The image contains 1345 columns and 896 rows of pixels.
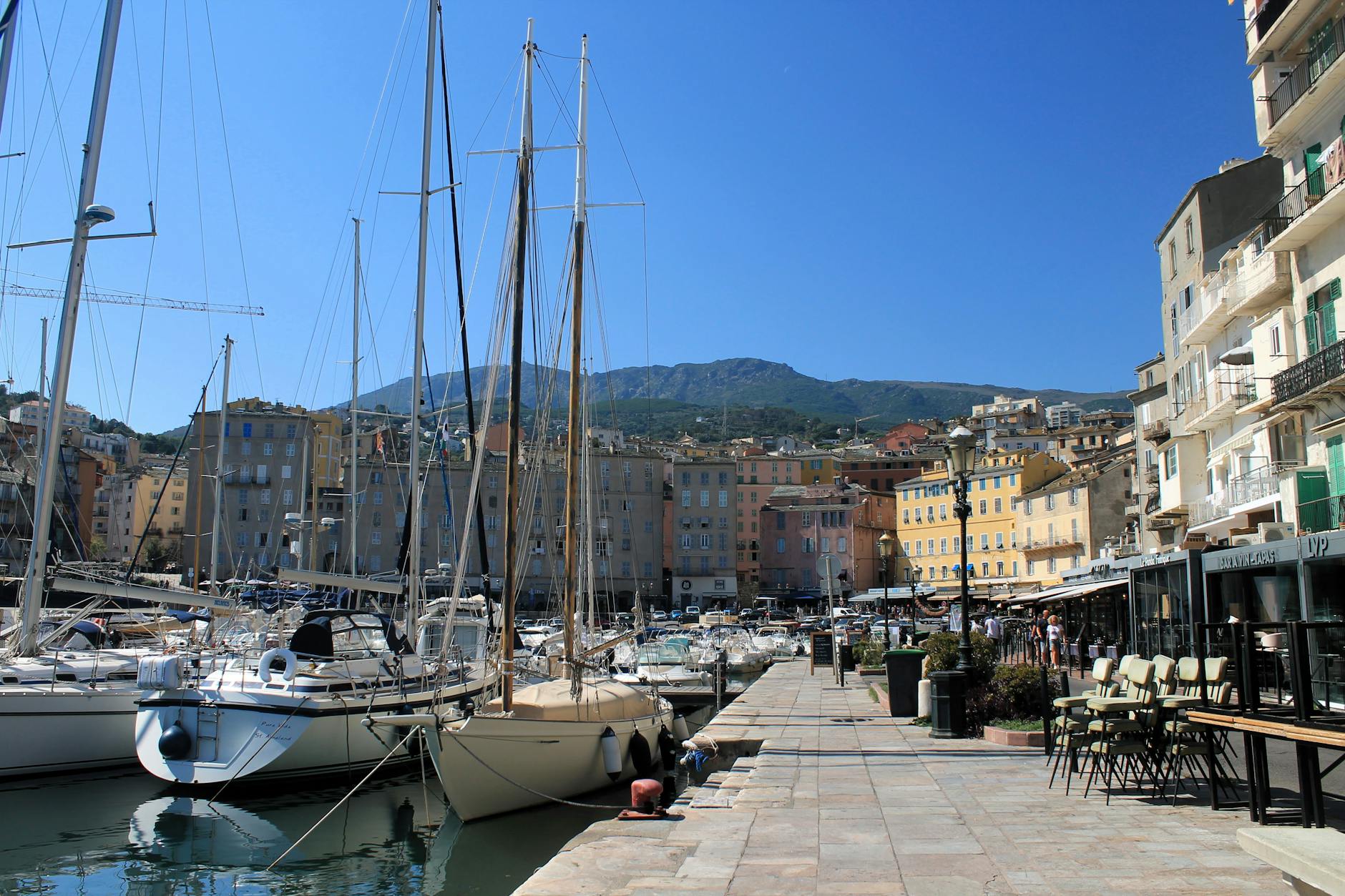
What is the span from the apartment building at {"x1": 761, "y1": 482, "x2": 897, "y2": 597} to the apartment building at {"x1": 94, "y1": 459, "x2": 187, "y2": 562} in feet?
201

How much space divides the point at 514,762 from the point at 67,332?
12.4 meters

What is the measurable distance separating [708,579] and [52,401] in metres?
90.0

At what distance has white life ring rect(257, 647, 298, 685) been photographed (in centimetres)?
1838

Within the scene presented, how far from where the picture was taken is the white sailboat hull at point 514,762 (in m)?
14.6

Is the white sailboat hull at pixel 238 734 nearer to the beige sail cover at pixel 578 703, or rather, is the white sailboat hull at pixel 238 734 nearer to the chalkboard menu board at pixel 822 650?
the beige sail cover at pixel 578 703

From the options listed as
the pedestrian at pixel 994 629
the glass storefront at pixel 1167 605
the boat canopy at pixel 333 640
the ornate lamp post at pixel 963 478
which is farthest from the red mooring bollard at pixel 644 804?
the pedestrian at pixel 994 629

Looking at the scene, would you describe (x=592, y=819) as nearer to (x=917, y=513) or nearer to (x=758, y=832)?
(x=758, y=832)

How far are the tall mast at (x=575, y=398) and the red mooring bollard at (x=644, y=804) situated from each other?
680 cm

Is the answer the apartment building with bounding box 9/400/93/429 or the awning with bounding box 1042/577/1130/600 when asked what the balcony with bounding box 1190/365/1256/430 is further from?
the apartment building with bounding box 9/400/93/429

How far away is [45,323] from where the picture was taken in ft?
127

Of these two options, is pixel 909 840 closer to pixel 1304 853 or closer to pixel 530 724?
pixel 1304 853

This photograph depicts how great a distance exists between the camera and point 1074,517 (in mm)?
69625

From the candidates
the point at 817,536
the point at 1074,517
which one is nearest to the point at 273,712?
the point at 1074,517

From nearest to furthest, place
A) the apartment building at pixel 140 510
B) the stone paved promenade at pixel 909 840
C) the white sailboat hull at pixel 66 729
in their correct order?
the stone paved promenade at pixel 909 840 → the white sailboat hull at pixel 66 729 → the apartment building at pixel 140 510
